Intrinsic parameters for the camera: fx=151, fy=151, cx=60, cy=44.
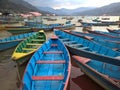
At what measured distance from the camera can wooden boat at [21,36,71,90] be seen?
6762 millimetres

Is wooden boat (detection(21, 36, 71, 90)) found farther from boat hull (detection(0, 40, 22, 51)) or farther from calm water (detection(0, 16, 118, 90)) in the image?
boat hull (detection(0, 40, 22, 51))

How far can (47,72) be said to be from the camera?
8352 mm

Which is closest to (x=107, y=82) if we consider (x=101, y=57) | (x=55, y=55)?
(x=101, y=57)

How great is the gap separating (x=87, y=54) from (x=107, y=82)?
390 cm

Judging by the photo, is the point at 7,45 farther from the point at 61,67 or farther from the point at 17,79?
the point at 61,67

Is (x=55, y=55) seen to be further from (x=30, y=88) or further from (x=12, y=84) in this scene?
(x=30, y=88)

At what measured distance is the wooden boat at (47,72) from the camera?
6762 millimetres

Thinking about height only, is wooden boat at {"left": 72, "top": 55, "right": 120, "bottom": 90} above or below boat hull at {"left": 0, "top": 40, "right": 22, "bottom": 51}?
above

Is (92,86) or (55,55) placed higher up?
(55,55)

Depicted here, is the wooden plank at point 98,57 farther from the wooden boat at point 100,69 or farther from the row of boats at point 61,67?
the wooden boat at point 100,69

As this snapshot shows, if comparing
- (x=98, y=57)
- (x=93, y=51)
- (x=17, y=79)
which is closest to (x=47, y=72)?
(x=17, y=79)

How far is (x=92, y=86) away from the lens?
28.9 feet

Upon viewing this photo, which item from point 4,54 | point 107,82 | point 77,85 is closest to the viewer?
point 107,82

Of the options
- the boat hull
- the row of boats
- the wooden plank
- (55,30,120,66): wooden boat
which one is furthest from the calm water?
the boat hull
